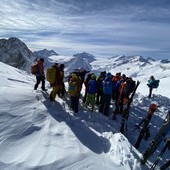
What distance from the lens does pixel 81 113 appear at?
12.2 meters

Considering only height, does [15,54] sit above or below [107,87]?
below

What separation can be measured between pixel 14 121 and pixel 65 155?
2.57 meters

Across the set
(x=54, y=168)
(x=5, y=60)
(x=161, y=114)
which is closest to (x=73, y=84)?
(x=54, y=168)

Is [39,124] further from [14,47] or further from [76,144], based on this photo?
[14,47]

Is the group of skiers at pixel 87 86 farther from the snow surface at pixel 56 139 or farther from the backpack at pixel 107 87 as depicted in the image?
the snow surface at pixel 56 139

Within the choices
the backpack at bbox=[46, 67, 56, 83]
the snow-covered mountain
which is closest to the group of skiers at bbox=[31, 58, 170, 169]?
the backpack at bbox=[46, 67, 56, 83]

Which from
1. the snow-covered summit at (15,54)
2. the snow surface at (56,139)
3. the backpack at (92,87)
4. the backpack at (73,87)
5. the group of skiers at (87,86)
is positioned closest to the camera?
the snow surface at (56,139)

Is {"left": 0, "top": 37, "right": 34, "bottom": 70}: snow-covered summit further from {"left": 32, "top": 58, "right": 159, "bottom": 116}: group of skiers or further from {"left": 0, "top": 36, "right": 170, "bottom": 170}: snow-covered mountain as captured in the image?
{"left": 0, "top": 36, "right": 170, "bottom": 170}: snow-covered mountain

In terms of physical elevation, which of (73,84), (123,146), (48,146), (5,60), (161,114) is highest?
(73,84)

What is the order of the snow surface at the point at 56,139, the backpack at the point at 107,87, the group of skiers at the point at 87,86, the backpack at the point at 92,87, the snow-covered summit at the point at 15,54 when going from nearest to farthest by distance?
the snow surface at the point at 56,139 < the group of skiers at the point at 87,86 < the backpack at the point at 92,87 < the backpack at the point at 107,87 < the snow-covered summit at the point at 15,54

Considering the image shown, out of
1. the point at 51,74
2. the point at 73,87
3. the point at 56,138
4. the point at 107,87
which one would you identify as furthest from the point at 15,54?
the point at 56,138

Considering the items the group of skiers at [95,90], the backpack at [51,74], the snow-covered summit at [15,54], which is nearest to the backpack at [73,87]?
the group of skiers at [95,90]

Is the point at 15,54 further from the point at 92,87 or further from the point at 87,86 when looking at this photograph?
the point at 92,87

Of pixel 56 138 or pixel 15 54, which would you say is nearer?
pixel 56 138
